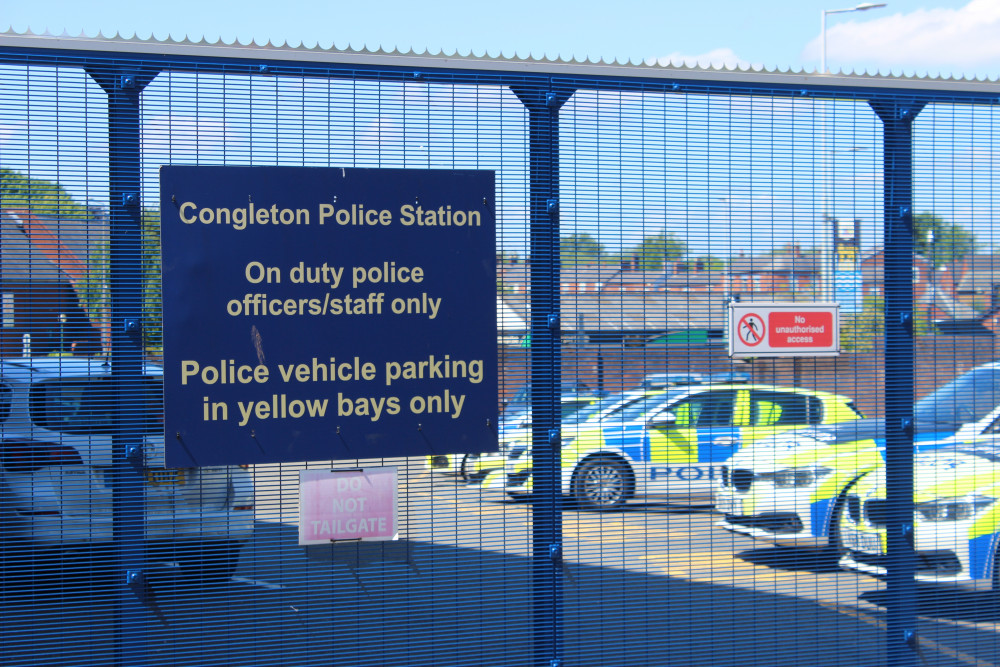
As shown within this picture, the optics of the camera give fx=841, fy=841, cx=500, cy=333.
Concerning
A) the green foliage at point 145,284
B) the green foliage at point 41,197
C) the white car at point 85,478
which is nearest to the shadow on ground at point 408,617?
the white car at point 85,478

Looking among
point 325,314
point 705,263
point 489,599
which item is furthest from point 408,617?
point 705,263

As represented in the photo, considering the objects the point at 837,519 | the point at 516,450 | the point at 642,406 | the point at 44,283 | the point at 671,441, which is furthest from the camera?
the point at 837,519

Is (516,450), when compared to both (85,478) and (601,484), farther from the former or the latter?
(85,478)

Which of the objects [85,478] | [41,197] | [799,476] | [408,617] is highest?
[41,197]

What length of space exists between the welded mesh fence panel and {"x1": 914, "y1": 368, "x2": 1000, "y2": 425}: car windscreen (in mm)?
17

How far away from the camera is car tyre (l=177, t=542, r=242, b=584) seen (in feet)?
12.9

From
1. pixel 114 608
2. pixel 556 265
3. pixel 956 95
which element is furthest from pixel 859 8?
pixel 114 608

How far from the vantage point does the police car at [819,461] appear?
4.64 meters

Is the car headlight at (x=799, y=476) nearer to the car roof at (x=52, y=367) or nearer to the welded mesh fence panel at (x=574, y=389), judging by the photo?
the welded mesh fence panel at (x=574, y=389)

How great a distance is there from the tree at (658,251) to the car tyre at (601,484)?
3.61 ft

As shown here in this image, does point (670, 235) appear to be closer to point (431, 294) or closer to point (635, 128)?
point (635, 128)

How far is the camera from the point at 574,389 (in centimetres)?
433

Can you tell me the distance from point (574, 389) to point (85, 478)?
239cm

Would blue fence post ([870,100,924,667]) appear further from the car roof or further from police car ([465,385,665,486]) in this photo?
the car roof
